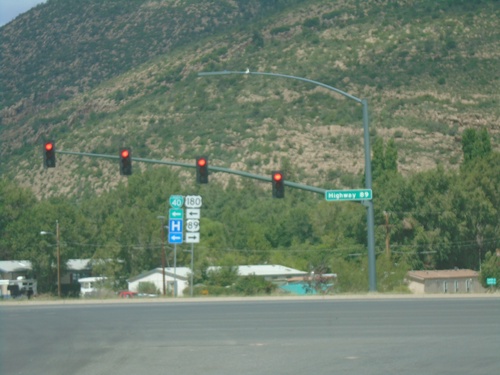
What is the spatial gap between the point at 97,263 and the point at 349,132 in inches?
1358

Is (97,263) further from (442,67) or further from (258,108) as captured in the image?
(442,67)

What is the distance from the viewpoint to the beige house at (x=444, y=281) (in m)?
61.8

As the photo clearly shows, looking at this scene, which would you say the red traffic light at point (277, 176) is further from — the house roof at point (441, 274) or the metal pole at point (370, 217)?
the house roof at point (441, 274)

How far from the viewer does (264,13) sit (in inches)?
6004

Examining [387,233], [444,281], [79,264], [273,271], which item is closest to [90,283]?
[79,264]

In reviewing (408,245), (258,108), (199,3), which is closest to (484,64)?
(258,108)

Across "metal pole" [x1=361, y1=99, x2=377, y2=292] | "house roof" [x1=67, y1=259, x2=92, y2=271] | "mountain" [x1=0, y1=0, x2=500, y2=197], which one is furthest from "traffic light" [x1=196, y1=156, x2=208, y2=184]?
"mountain" [x1=0, y1=0, x2=500, y2=197]

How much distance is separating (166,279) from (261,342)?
55.6 m

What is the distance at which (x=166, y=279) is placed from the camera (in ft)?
239

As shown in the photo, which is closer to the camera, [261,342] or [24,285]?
[261,342]

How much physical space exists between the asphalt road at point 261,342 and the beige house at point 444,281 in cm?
3489

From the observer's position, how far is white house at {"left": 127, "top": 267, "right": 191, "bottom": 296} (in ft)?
231

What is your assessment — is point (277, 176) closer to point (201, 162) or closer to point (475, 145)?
point (201, 162)

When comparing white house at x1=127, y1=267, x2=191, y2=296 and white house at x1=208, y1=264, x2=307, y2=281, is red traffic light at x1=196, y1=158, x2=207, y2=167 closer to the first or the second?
white house at x1=127, y1=267, x2=191, y2=296
